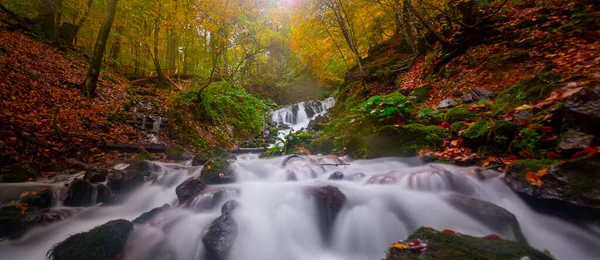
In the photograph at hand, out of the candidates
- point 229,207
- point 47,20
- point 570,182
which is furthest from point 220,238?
point 47,20

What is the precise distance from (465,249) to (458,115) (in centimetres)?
352

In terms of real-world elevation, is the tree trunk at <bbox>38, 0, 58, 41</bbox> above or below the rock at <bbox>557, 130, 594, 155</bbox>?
above

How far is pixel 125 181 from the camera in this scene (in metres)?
4.55

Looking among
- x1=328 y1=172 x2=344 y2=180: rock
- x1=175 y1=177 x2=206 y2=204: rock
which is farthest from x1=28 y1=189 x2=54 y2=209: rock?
x1=328 y1=172 x2=344 y2=180: rock

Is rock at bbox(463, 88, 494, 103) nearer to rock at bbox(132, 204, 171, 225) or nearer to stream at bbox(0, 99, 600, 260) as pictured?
stream at bbox(0, 99, 600, 260)

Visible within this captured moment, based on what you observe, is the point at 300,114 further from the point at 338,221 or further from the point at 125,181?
the point at 338,221

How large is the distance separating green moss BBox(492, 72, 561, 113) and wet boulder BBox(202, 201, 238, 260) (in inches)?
171

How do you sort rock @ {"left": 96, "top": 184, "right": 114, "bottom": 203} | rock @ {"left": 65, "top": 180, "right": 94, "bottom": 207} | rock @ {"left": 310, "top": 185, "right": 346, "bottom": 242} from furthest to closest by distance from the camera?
rock @ {"left": 96, "top": 184, "right": 114, "bottom": 203}
rock @ {"left": 65, "top": 180, "right": 94, "bottom": 207}
rock @ {"left": 310, "top": 185, "right": 346, "bottom": 242}

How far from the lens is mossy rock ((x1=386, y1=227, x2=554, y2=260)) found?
164 cm

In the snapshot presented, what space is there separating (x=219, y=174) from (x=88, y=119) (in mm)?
4992

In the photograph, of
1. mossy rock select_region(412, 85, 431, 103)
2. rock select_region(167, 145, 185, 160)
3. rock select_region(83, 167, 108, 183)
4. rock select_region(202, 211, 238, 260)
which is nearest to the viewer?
rock select_region(202, 211, 238, 260)

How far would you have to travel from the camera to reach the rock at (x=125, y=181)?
175 inches

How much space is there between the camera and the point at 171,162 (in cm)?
658

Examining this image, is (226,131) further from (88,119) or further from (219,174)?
(219,174)
